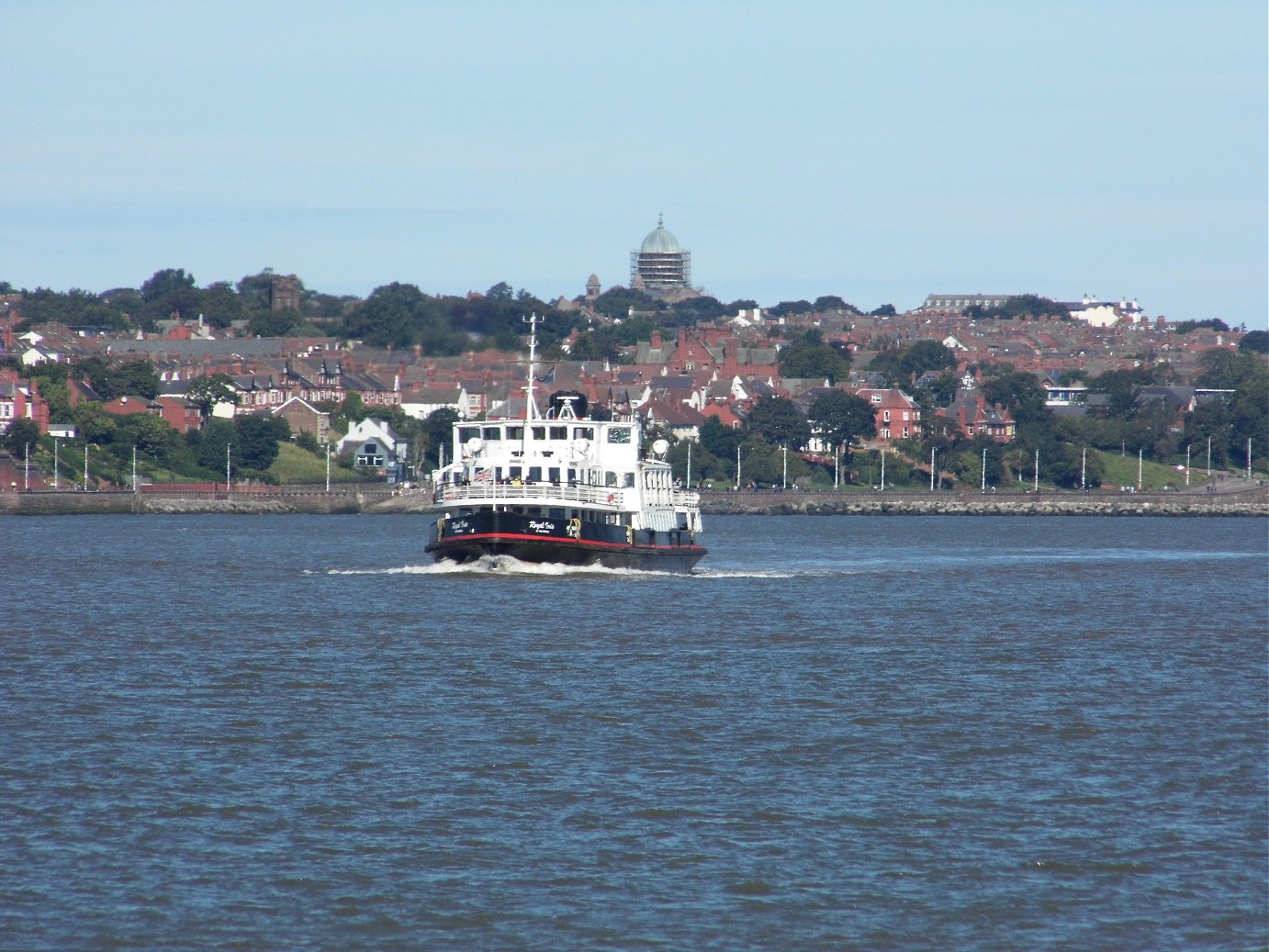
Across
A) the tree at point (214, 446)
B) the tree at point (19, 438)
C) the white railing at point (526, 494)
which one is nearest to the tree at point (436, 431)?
the tree at point (214, 446)

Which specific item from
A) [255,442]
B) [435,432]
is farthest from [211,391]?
[435,432]

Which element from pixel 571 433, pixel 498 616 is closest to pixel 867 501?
pixel 571 433

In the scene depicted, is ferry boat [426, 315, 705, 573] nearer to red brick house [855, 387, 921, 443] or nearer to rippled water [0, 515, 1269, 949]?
rippled water [0, 515, 1269, 949]

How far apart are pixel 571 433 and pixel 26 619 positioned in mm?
20425

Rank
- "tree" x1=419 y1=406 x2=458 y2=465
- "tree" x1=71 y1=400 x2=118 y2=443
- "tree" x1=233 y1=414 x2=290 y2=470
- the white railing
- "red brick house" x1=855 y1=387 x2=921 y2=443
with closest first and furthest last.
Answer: the white railing
"tree" x1=71 y1=400 x2=118 y2=443
"tree" x1=233 y1=414 x2=290 y2=470
"tree" x1=419 y1=406 x2=458 y2=465
"red brick house" x1=855 y1=387 x2=921 y2=443

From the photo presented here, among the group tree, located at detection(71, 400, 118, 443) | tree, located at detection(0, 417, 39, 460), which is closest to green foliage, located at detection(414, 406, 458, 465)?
tree, located at detection(71, 400, 118, 443)

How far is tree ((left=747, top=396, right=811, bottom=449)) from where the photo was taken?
180 m

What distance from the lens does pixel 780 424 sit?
592 feet

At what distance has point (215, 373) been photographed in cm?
17300

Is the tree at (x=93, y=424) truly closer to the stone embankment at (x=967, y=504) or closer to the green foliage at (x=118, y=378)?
the green foliage at (x=118, y=378)

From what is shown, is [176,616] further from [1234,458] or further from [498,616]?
[1234,458]

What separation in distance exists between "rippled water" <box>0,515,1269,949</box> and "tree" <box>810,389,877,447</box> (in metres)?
125

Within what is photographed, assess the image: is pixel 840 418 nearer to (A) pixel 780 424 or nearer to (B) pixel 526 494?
(A) pixel 780 424

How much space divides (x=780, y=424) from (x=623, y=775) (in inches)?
6088
